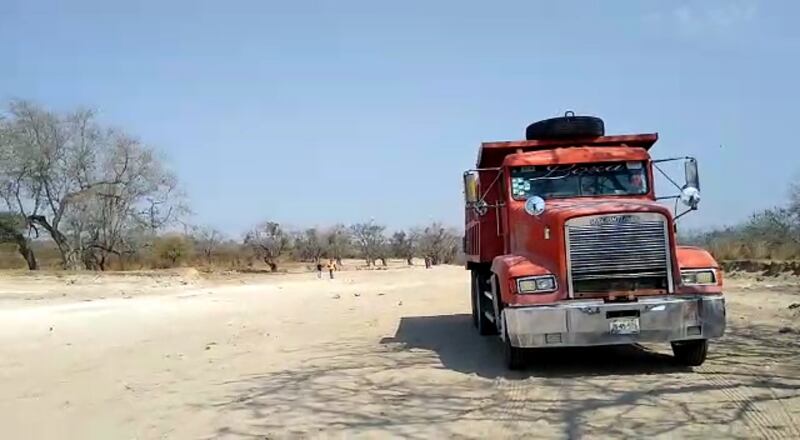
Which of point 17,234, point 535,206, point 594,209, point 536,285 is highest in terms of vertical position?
point 17,234

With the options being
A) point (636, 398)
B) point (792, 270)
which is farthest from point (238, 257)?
point (636, 398)

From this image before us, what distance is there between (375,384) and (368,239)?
76565 mm

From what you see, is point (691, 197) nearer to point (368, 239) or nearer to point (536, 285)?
point (536, 285)

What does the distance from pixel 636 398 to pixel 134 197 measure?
48656 millimetres

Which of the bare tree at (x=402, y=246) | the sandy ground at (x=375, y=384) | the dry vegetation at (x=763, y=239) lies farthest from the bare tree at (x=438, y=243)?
the sandy ground at (x=375, y=384)

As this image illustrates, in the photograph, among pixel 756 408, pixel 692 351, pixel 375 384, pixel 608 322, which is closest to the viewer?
pixel 756 408

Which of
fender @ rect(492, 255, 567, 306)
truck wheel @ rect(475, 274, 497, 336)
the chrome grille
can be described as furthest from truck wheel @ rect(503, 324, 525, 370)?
truck wheel @ rect(475, 274, 497, 336)

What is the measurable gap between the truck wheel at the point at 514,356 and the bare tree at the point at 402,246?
70782 millimetres

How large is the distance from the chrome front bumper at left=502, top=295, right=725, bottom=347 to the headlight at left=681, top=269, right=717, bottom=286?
27 cm

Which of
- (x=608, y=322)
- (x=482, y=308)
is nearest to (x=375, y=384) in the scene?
(x=608, y=322)

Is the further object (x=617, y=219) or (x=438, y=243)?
(x=438, y=243)

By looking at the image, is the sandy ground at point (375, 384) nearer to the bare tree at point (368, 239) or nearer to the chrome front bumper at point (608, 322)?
the chrome front bumper at point (608, 322)

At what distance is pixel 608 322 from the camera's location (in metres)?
8.85

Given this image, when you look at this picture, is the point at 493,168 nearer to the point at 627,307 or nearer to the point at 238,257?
the point at 627,307
